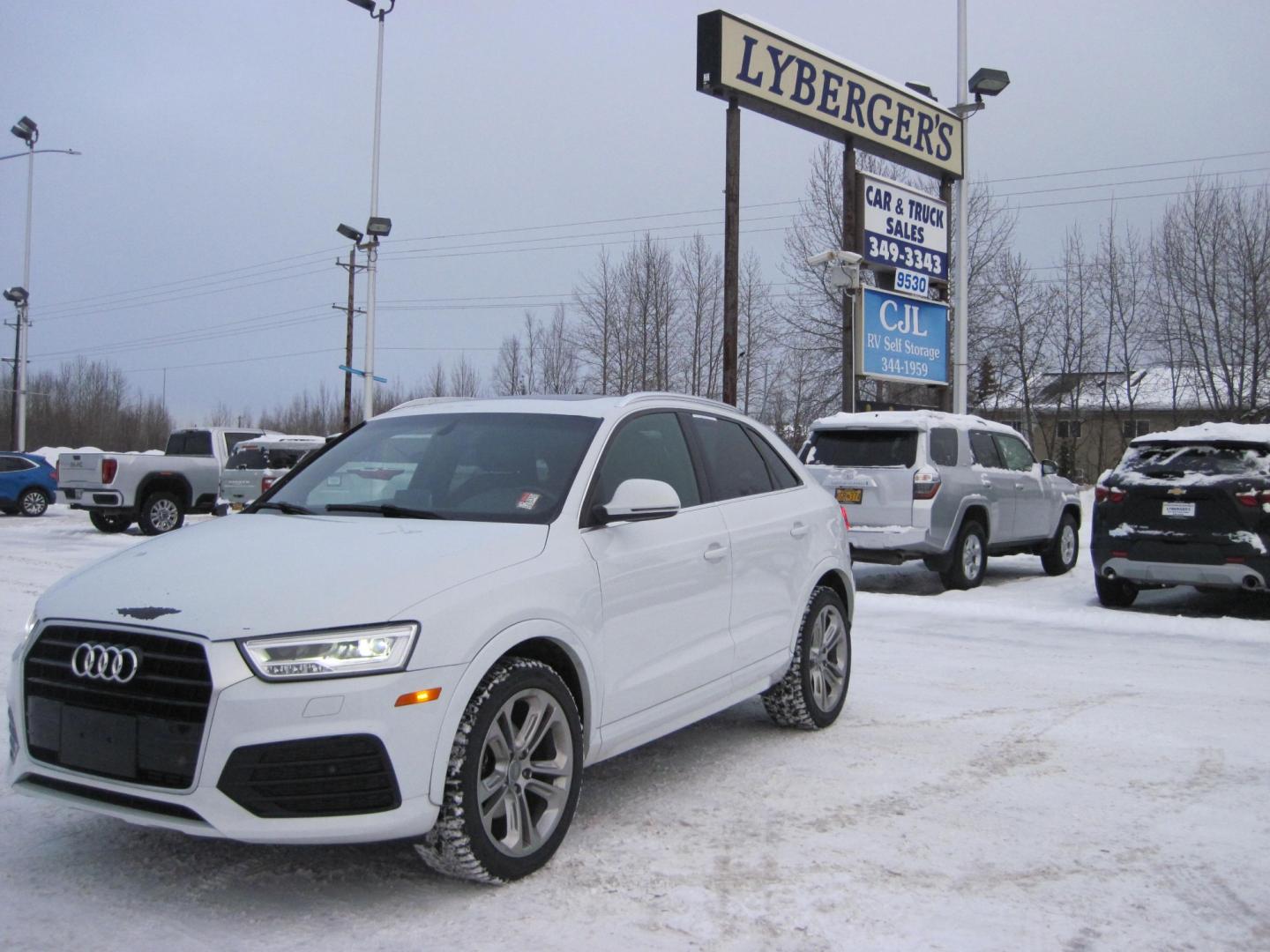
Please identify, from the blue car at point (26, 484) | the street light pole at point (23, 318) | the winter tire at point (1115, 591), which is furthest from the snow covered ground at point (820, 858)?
the street light pole at point (23, 318)

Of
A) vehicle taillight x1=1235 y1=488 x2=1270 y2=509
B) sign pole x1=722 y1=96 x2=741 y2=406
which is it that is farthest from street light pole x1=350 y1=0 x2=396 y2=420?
vehicle taillight x1=1235 y1=488 x2=1270 y2=509

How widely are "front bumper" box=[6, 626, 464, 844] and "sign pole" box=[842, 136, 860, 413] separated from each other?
14892mm

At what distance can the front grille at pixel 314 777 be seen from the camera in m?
3.34

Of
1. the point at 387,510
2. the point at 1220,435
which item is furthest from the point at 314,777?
the point at 1220,435

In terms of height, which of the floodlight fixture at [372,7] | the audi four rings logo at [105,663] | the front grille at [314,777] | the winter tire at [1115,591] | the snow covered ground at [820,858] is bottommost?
the snow covered ground at [820,858]

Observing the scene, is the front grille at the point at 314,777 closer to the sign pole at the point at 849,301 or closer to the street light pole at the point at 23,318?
the sign pole at the point at 849,301

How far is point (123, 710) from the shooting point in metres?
→ 3.47

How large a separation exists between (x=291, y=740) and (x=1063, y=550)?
13.0 m

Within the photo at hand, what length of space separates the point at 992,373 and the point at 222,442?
25660 mm

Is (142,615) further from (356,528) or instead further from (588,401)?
(588,401)

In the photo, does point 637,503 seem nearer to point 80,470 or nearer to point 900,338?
point 900,338

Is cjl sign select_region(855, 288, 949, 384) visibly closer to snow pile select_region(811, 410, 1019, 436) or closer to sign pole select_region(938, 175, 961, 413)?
sign pole select_region(938, 175, 961, 413)

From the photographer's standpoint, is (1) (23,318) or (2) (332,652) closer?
(2) (332,652)

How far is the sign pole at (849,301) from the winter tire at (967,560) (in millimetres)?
5211
